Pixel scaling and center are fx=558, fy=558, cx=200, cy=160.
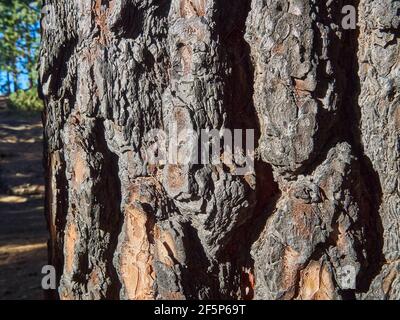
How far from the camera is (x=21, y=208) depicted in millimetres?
8250

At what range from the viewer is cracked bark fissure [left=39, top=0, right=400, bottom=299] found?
1.60m

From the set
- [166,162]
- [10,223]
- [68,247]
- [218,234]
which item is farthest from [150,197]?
[10,223]

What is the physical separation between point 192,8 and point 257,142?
1.45ft

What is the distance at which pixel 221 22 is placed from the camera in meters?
1.63

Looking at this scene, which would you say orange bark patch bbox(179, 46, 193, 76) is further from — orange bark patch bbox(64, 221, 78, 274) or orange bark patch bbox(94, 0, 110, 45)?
orange bark patch bbox(64, 221, 78, 274)

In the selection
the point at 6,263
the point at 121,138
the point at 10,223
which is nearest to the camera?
the point at 121,138

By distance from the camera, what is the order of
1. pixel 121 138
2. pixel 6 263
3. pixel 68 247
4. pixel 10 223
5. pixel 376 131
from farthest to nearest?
pixel 10 223
pixel 6 263
pixel 68 247
pixel 121 138
pixel 376 131

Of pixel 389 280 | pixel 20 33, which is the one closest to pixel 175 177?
pixel 389 280

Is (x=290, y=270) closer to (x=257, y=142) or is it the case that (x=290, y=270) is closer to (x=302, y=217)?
(x=302, y=217)

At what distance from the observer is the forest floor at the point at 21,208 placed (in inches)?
175

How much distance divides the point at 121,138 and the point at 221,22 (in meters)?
0.46

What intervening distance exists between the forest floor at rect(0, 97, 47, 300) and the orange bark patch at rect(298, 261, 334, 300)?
2.70 meters

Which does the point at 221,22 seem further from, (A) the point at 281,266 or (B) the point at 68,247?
(B) the point at 68,247

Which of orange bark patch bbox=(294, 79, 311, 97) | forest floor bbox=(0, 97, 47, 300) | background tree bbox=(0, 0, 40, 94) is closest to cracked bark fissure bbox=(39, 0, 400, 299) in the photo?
orange bark patch bbox=(294, 79, 311, 97)
